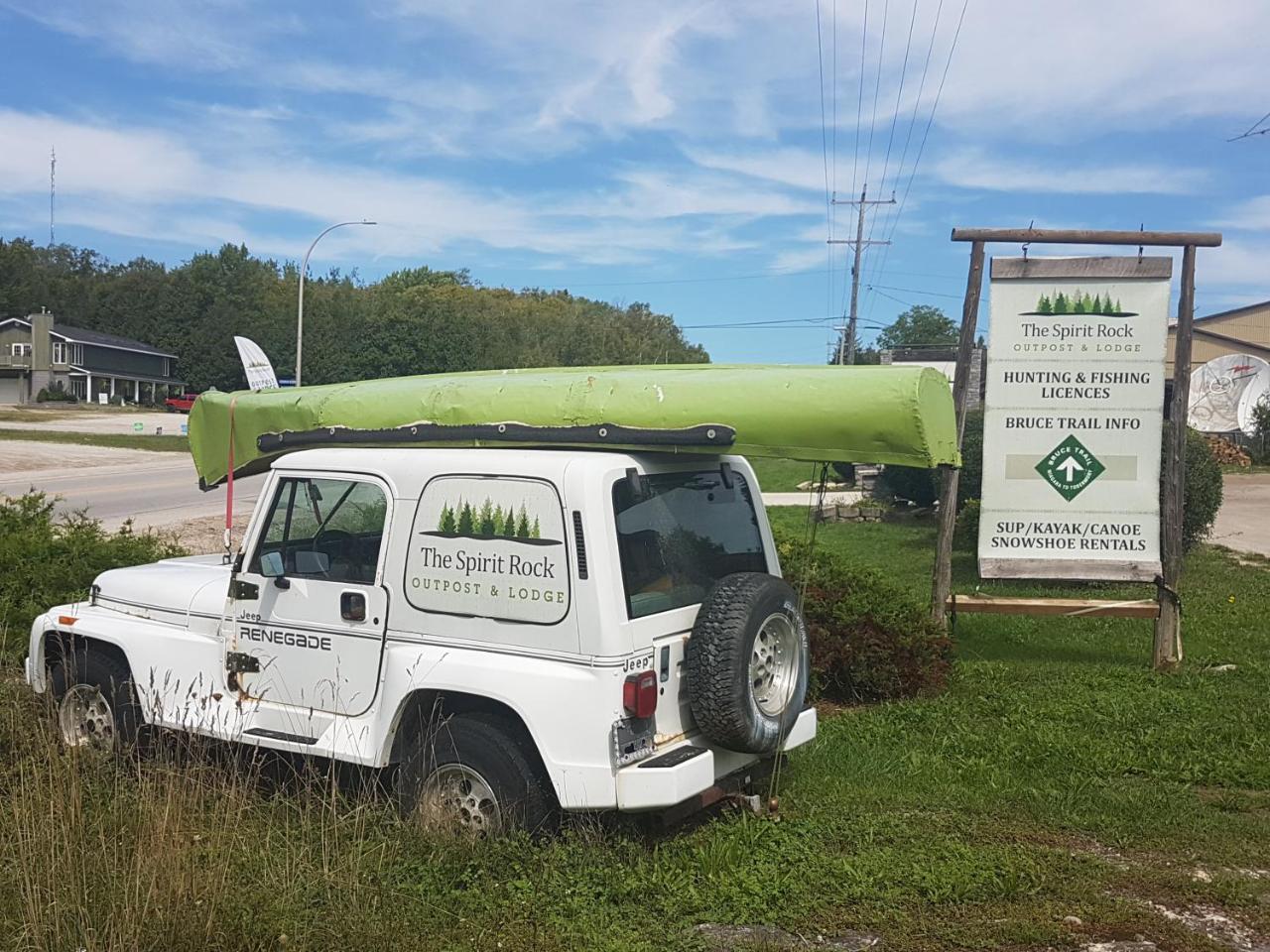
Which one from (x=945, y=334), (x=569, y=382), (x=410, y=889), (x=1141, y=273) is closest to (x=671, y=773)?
(x=410, y=889)

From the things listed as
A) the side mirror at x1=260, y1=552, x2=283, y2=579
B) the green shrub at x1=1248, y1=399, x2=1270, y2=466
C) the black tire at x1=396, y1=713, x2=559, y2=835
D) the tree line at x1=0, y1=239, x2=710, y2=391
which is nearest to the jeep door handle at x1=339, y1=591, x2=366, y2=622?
the side mirror at x1=260, y1=552, x2=283, y2=579

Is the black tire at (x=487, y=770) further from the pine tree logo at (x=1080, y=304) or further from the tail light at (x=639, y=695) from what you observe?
the pine tree logo at (x=1080, y=304)

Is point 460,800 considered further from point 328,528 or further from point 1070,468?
point 1070,468

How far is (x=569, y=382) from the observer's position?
219 inches

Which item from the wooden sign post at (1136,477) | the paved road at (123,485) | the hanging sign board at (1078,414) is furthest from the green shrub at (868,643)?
the paved road at (123,485)

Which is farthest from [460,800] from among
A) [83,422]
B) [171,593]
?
[83,422]

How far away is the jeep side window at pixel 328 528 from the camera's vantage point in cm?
530

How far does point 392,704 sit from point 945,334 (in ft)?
459

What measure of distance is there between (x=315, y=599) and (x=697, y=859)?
2056 mm

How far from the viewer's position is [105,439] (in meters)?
44.2

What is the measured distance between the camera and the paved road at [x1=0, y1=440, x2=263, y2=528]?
21.5 m

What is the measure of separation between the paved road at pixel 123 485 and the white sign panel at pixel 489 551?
39.6ft

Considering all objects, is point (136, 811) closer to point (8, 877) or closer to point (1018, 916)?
point (8, 877)

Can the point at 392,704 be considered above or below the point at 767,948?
above
